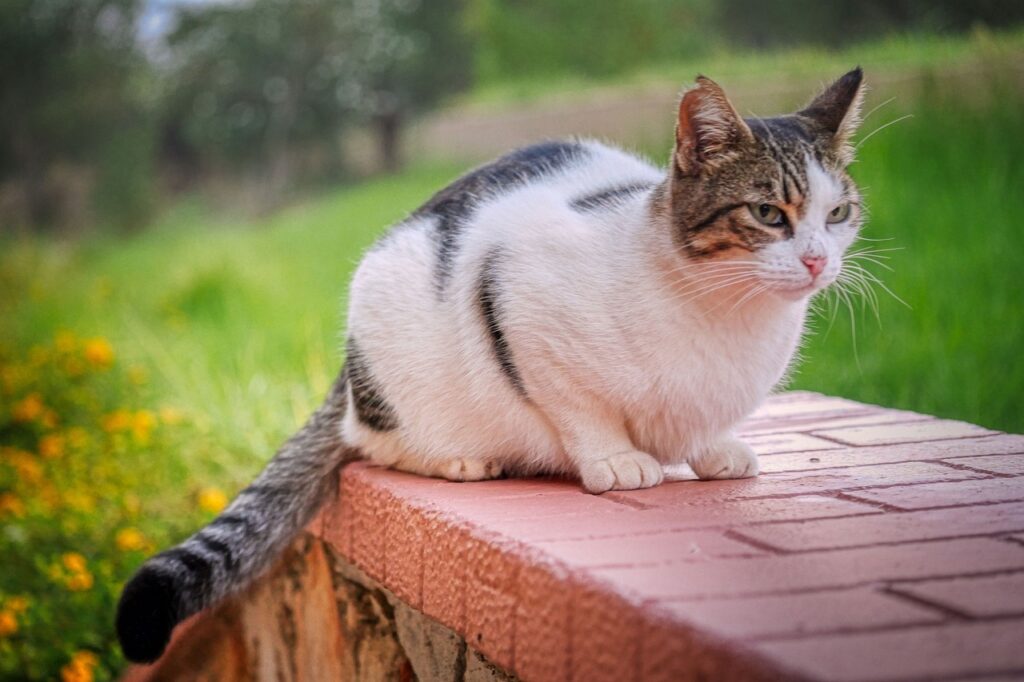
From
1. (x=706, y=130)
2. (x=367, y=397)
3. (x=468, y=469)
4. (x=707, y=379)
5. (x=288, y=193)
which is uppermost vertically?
(x=706, y=130)

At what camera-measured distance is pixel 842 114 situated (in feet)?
6.49

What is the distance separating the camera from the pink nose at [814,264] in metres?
1.80

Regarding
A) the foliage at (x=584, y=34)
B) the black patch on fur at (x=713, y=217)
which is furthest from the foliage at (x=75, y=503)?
the foliage at (x=584, y=34)

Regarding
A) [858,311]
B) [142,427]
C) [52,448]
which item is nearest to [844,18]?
[858,311]

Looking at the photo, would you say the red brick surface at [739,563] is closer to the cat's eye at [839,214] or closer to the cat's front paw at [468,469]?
the cat's front paw at [468,469]

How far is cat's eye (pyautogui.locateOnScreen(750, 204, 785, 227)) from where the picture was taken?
1839 mm

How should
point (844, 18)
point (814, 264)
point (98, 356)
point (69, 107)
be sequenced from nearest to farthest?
point (814, 264) → point (98, 356) → point (844, 18) → point (69, 107)

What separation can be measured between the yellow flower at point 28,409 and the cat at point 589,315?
282 centimetres

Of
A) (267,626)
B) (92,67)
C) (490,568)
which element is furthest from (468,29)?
(490,568)

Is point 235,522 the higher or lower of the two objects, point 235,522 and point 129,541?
the higher

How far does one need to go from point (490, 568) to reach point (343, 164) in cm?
1160

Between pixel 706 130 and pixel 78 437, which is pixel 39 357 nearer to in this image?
pixel 78 437

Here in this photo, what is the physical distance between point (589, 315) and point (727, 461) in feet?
1.24

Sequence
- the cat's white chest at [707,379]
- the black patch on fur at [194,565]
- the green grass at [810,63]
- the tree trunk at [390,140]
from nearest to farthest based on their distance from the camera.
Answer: the cat's white chest at [707,379] < the black patch on fur at [194,565] < the green grass at [810,63] < the tree trunk at [390,140]
